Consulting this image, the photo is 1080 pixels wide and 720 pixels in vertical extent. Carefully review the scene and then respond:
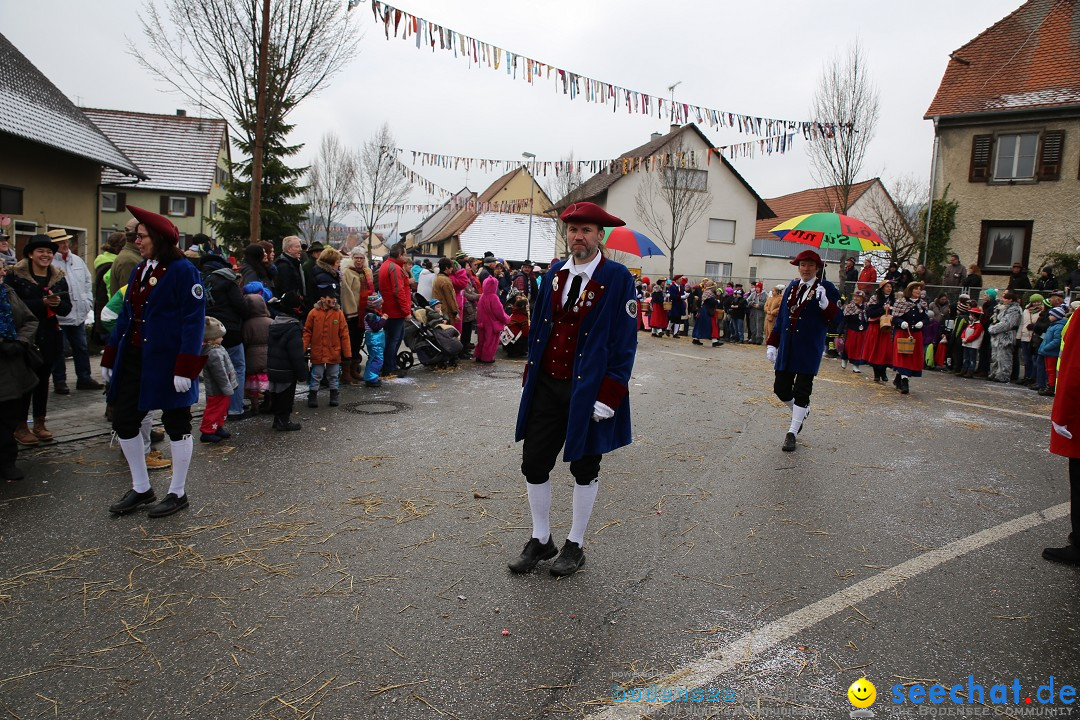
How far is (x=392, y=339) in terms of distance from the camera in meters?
10.7

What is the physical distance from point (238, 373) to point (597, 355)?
16.7ft

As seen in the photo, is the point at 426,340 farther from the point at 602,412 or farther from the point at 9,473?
the point at 602,412

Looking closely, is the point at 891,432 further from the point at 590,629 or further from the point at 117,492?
the point at 117,492

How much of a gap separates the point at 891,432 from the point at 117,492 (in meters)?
7.74

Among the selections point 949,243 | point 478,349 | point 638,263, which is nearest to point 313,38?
point 478,349

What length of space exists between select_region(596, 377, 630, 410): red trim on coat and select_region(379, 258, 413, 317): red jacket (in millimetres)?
6938

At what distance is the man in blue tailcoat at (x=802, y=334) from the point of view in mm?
7152

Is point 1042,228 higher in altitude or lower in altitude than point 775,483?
higher

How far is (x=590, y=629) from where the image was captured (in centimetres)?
335

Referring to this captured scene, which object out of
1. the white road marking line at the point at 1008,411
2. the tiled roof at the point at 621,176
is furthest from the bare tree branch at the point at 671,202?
the white road marking line at the point at 1008,411

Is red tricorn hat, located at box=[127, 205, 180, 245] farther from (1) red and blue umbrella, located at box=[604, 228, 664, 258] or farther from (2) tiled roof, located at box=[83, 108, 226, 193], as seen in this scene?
→ (2) tiled roof, located at box=[83, 108, 226, 193]

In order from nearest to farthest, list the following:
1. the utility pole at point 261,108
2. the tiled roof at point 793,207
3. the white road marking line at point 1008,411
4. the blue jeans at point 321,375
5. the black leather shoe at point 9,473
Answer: the black leather shoe at point 9,473 → the blue jeans at point 321,375 → the white road marking line at point 1008,411 → the utility pole at point 261,108 → the tiled roof at point 793,207

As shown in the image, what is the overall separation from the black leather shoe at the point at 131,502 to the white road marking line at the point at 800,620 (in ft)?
12.0

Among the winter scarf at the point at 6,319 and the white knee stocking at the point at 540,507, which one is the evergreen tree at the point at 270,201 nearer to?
the winter scarf at the point at 6,319
